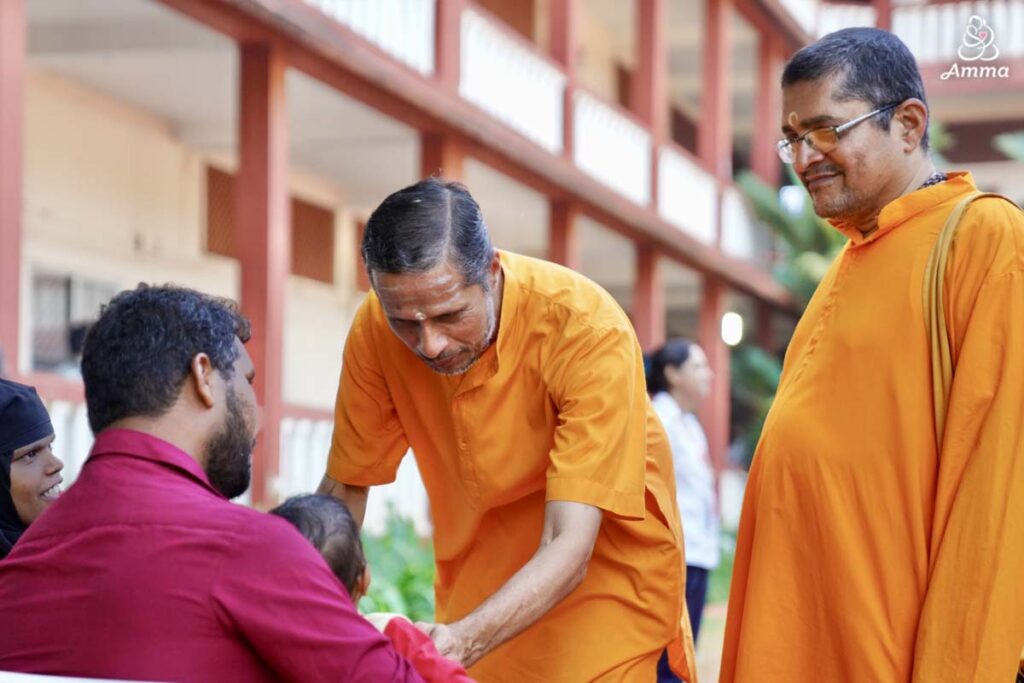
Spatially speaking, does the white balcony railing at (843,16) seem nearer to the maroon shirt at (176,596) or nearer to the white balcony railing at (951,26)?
the white balcony railing at (951,26)

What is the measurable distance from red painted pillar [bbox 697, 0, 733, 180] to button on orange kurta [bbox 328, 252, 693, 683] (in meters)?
15.1

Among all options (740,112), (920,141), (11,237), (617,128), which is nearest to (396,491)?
(617,128)

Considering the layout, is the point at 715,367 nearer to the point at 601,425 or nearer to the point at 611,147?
the point at 611,147

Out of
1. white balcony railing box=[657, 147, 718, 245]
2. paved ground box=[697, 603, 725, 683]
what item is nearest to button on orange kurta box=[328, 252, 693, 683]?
paved ground box=[697, 603, 725, 683]

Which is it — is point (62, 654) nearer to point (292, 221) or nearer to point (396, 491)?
point (396, 491)

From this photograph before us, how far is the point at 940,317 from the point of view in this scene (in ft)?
9.36

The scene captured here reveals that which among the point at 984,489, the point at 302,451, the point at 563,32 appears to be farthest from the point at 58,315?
the point at 984,489

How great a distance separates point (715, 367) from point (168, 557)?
16.6 meters

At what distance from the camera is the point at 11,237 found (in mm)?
7176

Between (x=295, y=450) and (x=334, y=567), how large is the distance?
8.63 meters

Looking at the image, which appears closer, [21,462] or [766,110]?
[21,462]

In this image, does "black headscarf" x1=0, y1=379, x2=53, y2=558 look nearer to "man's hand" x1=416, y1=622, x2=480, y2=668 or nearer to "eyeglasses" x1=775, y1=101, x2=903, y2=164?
"man's hand" x1=416, y1=622, x2=480, y2=668

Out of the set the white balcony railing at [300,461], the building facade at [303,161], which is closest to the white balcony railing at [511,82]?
the building facade at [303,161]

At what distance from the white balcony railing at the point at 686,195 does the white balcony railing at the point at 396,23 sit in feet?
18.2
